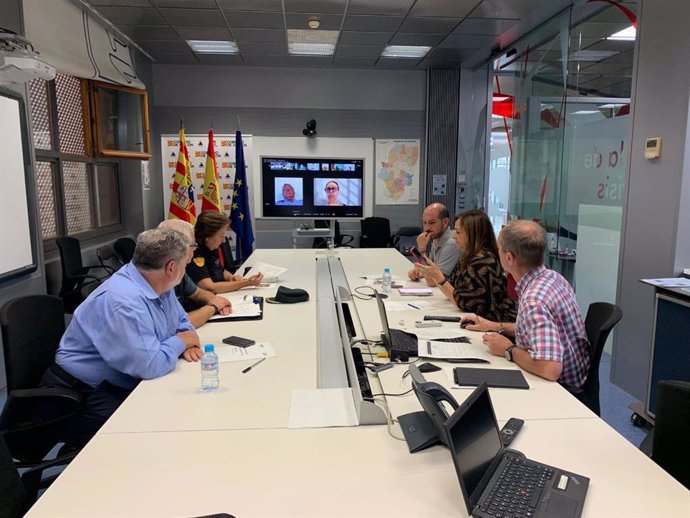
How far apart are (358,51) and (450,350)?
16.7 ft

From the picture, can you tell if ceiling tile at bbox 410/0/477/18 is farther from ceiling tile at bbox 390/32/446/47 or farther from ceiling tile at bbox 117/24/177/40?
ceiling tile at bbox 117/24/177/40

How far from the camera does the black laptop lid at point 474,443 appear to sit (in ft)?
3.71

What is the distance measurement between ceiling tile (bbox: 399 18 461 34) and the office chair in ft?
14.9

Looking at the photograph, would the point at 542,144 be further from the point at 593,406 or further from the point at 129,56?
the point at 129,56

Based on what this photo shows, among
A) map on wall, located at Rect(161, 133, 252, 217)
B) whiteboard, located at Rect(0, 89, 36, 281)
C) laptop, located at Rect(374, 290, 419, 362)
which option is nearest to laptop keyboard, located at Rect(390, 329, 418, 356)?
laptop, located at Rect(374, 290, 419, 362)

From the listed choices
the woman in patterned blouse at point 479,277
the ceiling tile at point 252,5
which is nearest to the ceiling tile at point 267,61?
the ceiling tile at point 252,5

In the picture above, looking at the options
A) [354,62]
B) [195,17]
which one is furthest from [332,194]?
[195,17]

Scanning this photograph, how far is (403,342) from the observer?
224 centimetres

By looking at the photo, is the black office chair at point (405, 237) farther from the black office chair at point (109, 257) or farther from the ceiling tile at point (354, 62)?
the black office chair at point (109, 257)

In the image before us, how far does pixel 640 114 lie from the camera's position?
10.8ft

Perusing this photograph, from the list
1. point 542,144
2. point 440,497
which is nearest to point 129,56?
point 542,144

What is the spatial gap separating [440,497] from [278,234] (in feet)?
21.1

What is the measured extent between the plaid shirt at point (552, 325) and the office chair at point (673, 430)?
46 cm

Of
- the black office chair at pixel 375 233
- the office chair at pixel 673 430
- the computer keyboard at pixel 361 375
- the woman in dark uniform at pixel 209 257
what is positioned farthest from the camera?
the black office chair at pixel 375 233
